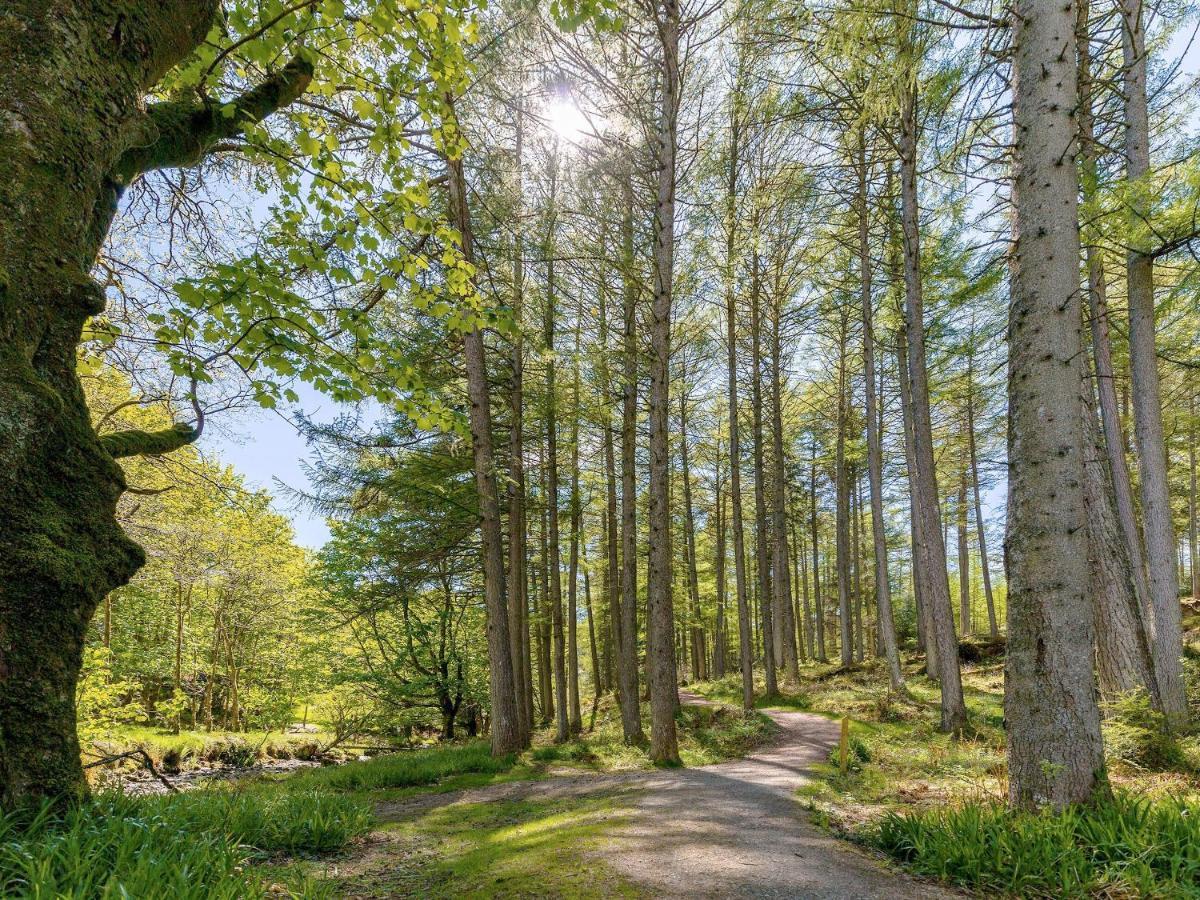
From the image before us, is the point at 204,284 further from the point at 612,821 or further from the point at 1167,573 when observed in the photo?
the point at 1167,573

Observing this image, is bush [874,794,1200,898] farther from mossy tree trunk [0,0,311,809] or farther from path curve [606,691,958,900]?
mossy tree trunk [0,0,311,809]

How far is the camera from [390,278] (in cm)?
394

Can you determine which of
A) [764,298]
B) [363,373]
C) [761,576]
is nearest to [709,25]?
[764,298]

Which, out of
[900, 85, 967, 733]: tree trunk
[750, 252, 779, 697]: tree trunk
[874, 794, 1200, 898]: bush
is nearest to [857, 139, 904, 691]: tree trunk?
[900, 85, 967, 733]: tree trunk

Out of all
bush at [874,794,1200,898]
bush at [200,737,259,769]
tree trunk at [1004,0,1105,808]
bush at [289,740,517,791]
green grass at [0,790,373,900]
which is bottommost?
bush at [200,737,259,769]

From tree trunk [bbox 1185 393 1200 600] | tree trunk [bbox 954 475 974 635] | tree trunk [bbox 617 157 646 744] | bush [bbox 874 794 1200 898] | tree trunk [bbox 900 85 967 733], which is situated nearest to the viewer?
bush [bbox 874 794 1200 898]

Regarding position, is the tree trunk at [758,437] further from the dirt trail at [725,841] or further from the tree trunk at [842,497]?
the dirt trail at [725,841]

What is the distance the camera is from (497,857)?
3783mm

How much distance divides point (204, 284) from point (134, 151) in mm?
823

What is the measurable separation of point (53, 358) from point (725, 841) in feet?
16.5

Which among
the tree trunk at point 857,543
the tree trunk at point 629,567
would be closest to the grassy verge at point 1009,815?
the tree trunk at point 629,567

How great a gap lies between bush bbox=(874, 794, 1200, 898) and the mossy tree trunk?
483 centimetres

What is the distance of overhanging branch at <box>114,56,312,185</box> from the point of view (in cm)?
314

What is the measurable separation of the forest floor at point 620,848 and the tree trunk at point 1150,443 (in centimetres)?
450
